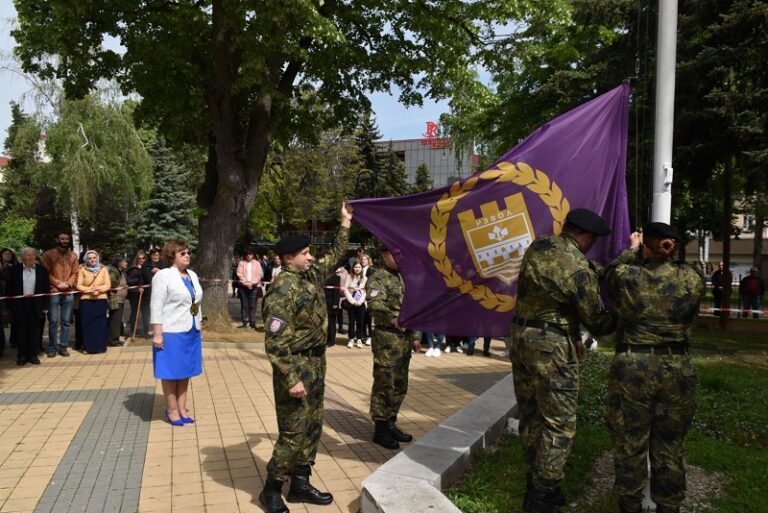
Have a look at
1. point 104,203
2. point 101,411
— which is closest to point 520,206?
point 101,411

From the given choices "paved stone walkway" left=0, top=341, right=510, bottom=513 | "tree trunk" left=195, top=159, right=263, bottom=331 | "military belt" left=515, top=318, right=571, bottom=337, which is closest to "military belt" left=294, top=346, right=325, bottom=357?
"paved stone walkway" left=0, top=341, right=510, bottom=513

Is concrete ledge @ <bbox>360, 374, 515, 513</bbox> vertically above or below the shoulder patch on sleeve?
below

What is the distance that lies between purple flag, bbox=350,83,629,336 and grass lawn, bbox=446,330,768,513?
1.19 m

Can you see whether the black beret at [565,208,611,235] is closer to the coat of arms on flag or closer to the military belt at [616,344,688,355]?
the military belt at [616,344,688,355]

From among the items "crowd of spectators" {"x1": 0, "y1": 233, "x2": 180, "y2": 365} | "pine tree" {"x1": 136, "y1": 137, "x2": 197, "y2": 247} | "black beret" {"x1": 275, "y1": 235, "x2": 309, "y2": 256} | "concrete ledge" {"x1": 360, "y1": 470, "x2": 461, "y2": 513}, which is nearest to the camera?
"concrete ledge" {"x1": 360, "y1": 470, "x2": 461, "y2": 513}

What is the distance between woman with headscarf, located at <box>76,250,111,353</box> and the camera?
36.3 feet

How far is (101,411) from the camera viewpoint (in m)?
7.11

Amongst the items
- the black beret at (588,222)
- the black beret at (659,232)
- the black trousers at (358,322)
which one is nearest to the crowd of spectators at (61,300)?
the black trousers at (358,322)

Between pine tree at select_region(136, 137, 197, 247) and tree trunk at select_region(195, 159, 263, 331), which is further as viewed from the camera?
pine tree at select_region(136, 137, 197, 247)

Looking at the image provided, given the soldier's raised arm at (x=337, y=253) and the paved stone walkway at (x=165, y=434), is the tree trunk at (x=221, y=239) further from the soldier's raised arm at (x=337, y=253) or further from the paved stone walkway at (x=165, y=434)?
the soldier's raised arm at (x=337, y=253)

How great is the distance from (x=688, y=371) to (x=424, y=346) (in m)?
8.82

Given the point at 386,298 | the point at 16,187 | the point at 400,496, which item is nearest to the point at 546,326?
the point at 400,496

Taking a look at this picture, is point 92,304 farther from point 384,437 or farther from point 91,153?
point 91,153

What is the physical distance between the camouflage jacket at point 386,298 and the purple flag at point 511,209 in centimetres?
59
